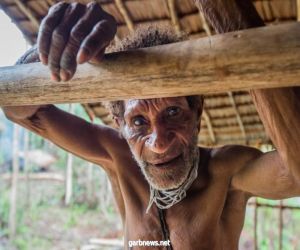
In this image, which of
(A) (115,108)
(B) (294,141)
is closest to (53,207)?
(A) (115,108)

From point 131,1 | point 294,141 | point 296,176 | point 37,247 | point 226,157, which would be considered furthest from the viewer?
point 37,247

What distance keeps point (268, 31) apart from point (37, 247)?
11.0m

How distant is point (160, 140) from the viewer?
1635 mm

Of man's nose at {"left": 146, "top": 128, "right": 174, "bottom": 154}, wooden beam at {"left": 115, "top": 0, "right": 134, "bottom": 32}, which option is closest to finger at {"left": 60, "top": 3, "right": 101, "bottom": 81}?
man's nose at {"left": 146, "top": 128, "right": 174, "bottom": 154}

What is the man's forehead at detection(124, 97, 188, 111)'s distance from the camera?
168 centimetres

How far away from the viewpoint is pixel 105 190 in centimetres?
1259

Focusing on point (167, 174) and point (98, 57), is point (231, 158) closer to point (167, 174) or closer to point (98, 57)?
point (167, 174)

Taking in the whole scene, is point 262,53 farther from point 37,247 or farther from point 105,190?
point 105,190

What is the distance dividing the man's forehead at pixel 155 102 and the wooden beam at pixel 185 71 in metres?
0.57

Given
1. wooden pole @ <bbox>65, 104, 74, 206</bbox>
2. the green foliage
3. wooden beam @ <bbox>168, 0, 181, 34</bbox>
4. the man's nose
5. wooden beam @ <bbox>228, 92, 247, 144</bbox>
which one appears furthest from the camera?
wooden pole @ <bbox>65, 104, 74, 206</bbox>

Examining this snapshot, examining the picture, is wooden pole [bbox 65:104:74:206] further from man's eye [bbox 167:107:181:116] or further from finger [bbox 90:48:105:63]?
finger [bbox 90:48:105:63]

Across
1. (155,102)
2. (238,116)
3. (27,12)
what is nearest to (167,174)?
(155,102)

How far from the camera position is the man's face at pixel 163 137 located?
1.68 metres

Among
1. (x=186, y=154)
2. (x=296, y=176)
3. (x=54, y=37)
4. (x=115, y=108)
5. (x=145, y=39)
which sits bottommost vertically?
(x=296, y=176)
